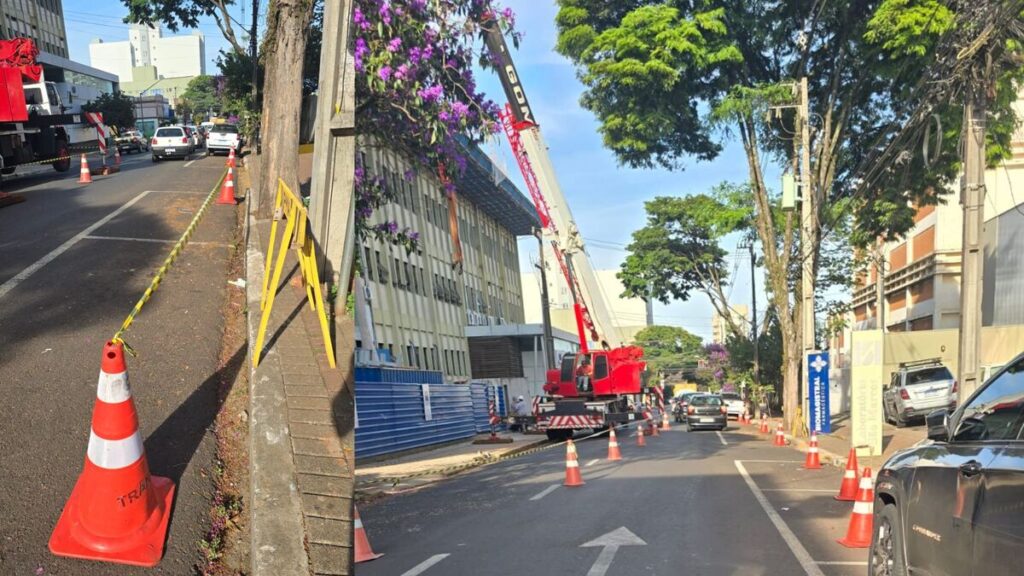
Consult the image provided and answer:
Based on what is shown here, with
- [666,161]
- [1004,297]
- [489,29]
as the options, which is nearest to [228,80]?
[666,161]

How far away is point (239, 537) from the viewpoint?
605 centimetres

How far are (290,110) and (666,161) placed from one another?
17323 mm

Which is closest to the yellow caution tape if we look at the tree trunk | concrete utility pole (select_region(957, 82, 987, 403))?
the tree trunk

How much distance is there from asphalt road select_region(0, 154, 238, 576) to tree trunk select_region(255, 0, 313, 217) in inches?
58.1

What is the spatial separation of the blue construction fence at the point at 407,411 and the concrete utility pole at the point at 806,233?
34.8 ft

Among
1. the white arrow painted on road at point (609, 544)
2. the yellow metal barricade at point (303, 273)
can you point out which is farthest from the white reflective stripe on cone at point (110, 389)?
the white arrow painted on road at point (609, 544)

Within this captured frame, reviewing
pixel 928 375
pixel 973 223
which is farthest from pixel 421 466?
pixel 928 375

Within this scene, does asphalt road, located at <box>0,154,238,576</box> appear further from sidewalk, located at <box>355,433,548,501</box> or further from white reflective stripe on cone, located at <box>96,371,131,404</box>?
sidewalk, located at <box>355,433,548,501</box>

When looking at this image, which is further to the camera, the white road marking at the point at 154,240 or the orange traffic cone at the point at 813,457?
the orange traffic cone at the point at 813,457

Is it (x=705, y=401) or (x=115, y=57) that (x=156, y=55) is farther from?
(x=705, y=401)

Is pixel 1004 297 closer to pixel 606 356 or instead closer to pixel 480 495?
pixel 606 356

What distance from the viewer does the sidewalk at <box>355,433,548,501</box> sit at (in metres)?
16.2

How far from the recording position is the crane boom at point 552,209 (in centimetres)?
2773

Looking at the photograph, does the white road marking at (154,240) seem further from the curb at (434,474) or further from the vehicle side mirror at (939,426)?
the vehicle side mirror at (939,426)
